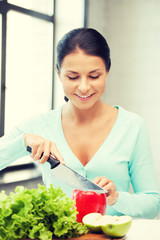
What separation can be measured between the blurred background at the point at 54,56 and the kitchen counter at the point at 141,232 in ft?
5.72

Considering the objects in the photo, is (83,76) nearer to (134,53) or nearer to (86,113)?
(86,113)

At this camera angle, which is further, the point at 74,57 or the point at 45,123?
the point at 45,123

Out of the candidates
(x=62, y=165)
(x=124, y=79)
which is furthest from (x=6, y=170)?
(x=62, y=165)

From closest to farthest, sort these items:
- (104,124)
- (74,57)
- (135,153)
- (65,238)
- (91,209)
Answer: (65,238) < (91,209) < (74,57) < (135,153) < (104,124)

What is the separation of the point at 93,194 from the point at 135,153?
1.70 feet

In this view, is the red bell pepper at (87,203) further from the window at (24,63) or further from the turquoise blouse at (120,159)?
the window at (24,63)

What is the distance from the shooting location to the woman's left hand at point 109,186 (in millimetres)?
1124

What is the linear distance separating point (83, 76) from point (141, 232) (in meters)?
0.65

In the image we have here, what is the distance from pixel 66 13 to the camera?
→ 345cm

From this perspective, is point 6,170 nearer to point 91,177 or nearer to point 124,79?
point 124,79

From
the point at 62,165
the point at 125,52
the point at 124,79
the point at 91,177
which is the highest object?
the point at 125,52

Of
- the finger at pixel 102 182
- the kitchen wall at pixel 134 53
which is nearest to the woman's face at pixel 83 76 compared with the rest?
the finger at pixel 102 182

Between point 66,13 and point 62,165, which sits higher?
point 66,13

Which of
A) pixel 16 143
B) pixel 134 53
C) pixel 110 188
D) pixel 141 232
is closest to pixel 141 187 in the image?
pixel 110 188
